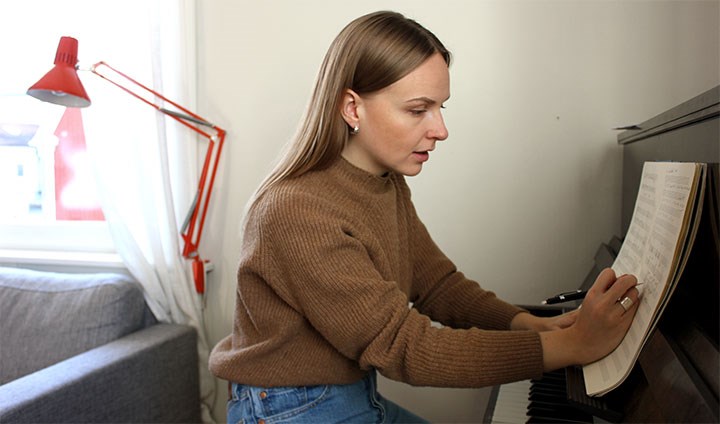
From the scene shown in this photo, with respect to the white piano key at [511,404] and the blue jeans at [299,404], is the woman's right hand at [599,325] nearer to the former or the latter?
the white piano key at [511,404]

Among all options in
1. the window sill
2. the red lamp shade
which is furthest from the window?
the red lamp shade

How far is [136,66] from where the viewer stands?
1.90 m

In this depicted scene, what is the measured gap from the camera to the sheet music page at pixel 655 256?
702 mm

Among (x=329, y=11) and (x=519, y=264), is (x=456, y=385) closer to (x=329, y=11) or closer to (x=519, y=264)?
(x=519, y=264)

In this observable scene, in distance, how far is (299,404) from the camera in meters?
1.06


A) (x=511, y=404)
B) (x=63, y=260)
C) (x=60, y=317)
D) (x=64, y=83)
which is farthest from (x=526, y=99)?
(x=63, y=260)

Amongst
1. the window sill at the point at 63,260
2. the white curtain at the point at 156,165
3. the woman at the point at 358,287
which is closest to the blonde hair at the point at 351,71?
the woman at the point at 358,287

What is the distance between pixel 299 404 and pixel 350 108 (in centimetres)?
53

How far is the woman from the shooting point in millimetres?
893

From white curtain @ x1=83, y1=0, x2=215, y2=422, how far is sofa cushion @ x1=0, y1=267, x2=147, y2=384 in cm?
11

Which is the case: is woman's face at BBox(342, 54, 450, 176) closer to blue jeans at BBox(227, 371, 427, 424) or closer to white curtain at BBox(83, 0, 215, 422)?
blue jeans at BBox(227, 371, 427, 424)

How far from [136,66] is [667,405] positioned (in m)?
1.73

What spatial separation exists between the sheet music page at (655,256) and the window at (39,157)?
1867 mm

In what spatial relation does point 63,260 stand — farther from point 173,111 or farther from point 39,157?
point 173,111
